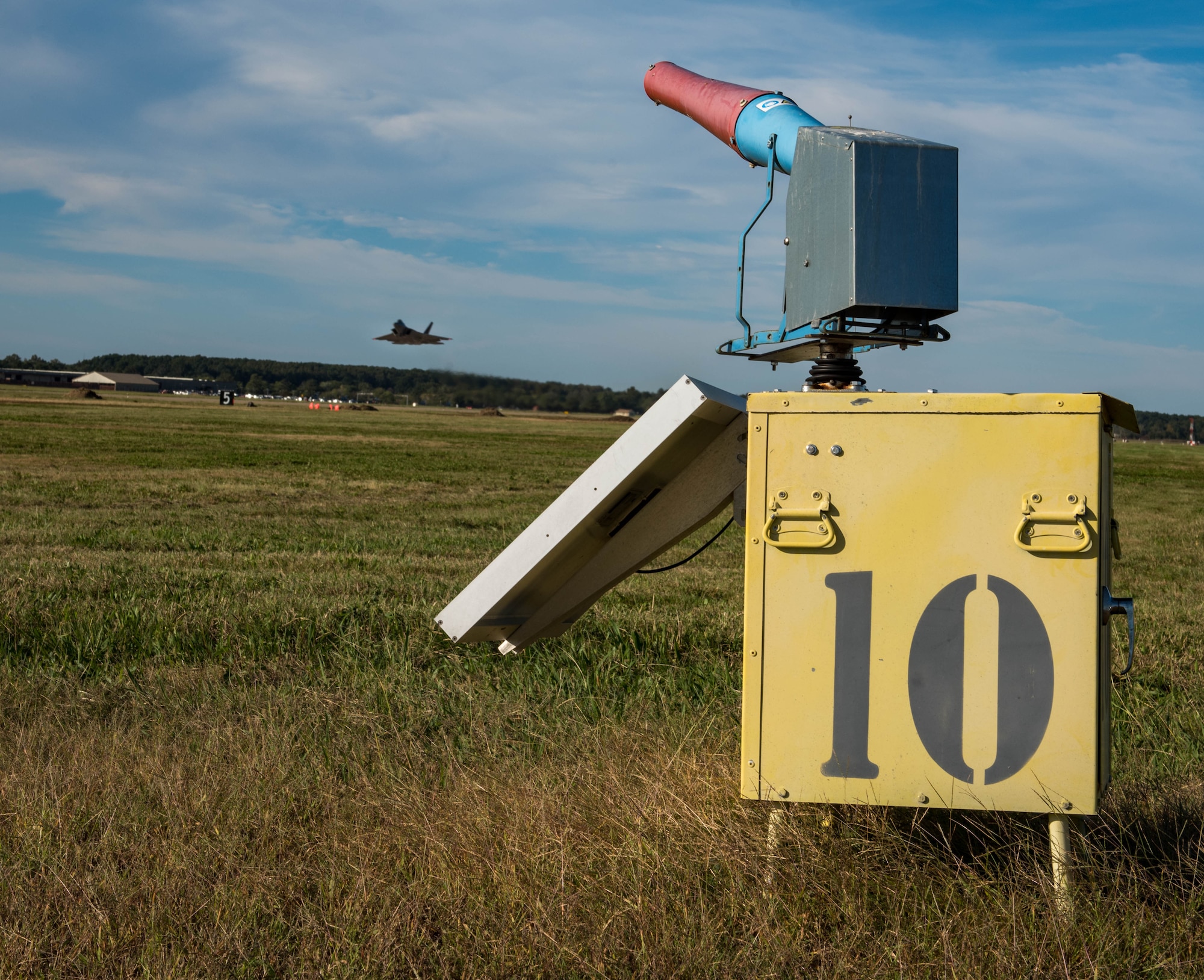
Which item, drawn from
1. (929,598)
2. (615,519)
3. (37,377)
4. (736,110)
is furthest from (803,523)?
(37,377)

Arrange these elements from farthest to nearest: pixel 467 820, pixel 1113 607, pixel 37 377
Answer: pixel 37 377
pixel 467 820
pixel 1113 607

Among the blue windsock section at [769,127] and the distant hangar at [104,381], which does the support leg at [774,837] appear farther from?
the distant hangar at [104,381]

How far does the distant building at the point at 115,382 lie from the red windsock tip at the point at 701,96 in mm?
143575

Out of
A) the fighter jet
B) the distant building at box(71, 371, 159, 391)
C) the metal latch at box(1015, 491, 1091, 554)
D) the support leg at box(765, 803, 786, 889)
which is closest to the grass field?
the support leg at box(765, 803, 786, 889)

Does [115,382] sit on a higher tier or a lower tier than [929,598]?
higher

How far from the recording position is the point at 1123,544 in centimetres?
1468

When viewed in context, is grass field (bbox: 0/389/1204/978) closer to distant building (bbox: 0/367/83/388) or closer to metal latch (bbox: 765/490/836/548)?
metal latch (bbox: 765/490/836/548)

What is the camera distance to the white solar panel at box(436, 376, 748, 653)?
2975mm

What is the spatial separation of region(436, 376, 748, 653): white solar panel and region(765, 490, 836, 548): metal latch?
1.26ft

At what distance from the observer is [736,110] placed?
4238 mm

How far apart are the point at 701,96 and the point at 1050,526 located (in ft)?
9.19

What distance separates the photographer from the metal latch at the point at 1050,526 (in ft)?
8.54

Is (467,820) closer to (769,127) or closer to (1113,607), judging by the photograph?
(1113,607)

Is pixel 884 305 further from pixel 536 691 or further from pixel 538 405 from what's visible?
pixel 538 405
